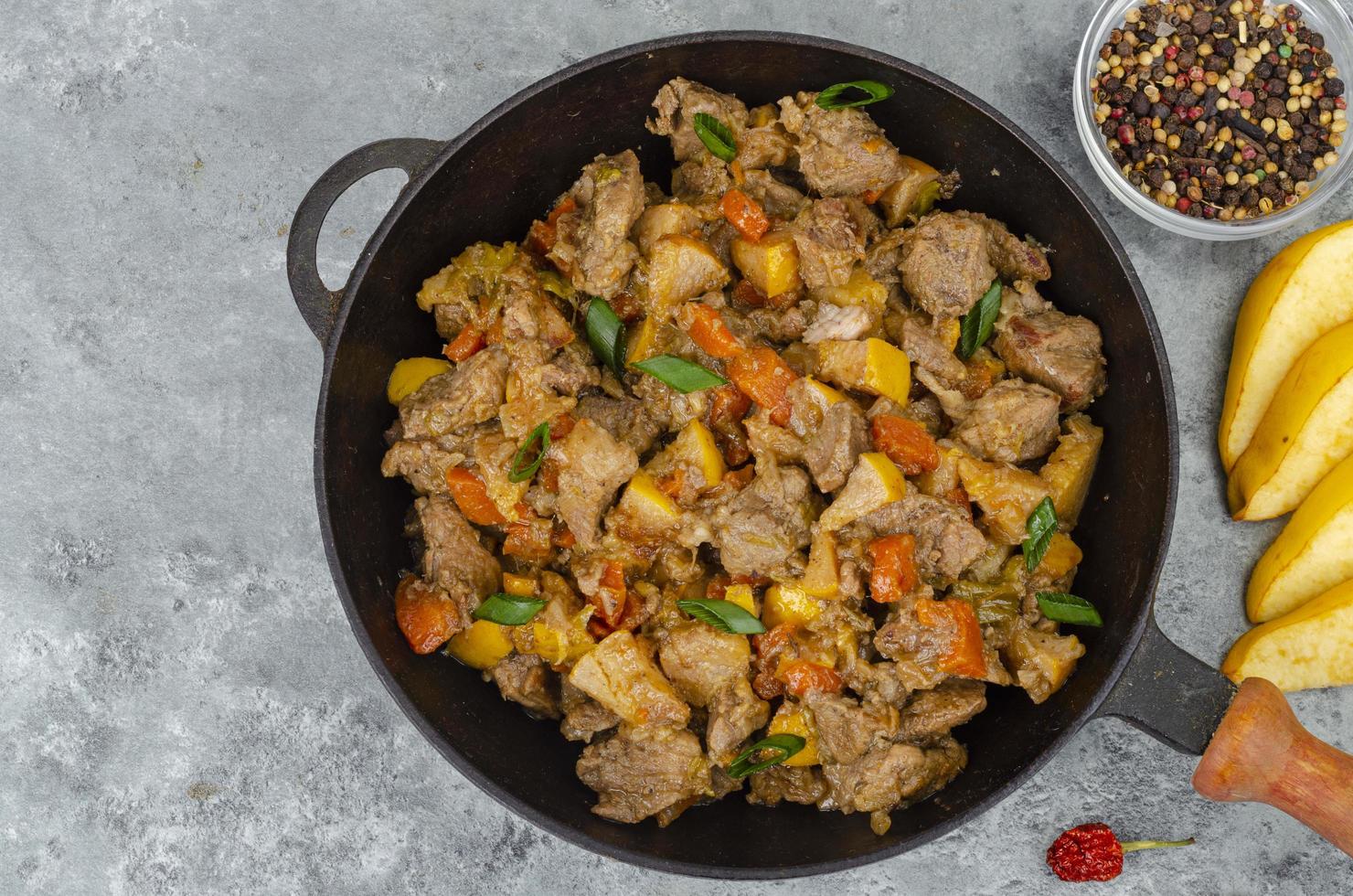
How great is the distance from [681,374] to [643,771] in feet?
5.01

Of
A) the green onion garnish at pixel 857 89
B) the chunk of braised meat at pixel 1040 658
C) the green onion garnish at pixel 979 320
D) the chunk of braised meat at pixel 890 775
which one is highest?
the green onion garnish at pixel 857 89

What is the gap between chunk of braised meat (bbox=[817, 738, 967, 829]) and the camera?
3822 millimetres

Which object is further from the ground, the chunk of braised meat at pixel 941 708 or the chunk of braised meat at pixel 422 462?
the chunk of braised meat at pixel 422 462

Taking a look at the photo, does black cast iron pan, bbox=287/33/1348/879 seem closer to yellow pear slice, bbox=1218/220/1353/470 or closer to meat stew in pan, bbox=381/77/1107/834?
meat stew in pan, bbox=381/77/1107/834

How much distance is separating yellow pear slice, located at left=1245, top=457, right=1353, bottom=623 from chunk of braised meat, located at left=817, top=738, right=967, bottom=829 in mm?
1578

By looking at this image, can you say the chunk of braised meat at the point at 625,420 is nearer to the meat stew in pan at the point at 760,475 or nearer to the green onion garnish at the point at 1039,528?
the meat stew in pan at the point at 760,475

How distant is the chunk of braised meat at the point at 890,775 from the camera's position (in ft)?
12.5

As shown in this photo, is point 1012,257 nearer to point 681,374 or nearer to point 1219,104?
point 1219,104

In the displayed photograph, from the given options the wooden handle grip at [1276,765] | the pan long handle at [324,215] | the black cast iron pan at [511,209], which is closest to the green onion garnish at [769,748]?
the black cast iron pan at [511,209]

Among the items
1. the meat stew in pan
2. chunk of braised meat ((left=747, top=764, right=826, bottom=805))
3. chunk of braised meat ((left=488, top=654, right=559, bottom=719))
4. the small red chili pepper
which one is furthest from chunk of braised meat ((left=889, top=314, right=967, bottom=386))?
the small red chili pepper

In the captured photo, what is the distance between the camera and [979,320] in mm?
3998

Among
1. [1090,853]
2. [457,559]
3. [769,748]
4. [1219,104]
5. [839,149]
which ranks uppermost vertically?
[1219,104]

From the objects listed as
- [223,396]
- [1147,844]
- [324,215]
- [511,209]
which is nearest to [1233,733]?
[1147,844]

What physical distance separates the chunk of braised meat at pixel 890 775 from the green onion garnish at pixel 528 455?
1.60m
